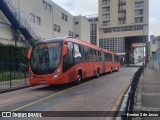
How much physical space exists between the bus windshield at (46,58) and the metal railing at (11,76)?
2137 millimetres

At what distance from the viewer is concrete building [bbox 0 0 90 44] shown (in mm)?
27875

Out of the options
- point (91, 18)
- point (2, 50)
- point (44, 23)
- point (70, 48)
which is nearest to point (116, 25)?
Answer: point (91, 18)

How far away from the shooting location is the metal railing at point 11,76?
52.6 feet

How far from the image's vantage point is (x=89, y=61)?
20766 millimetres

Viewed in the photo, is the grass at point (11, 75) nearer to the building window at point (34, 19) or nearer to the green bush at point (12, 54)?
the green bush at point (12, 54)

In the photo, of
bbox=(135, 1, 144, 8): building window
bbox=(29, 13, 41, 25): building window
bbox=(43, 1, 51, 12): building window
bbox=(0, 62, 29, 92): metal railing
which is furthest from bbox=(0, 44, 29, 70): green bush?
bbox=(135, 1, 144, 8): building window

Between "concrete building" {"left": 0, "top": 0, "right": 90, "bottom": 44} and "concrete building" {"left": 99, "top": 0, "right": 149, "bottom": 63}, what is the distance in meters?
33.1

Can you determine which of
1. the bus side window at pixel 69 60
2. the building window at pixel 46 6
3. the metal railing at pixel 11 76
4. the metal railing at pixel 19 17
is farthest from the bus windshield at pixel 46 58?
the building window at pixel 46 6

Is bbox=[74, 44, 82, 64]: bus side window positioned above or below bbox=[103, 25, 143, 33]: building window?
below

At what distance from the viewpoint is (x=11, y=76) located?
59.2 ft

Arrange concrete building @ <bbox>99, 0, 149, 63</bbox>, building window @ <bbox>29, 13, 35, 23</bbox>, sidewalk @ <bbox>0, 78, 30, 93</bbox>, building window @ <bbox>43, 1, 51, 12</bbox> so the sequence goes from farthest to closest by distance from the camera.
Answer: concrete building @ <bbox>99, 0, 149, 63</bbox> → building window @ <bbox>43, 1, 51, 12</bbox> → building window @ <bbox>29, 13, 35, 23</bbox> → sidewalk @ <bbox>0, 78, 30, 93</bbox>

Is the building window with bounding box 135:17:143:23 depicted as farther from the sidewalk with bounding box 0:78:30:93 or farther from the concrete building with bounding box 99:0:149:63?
the sidewalk with bounding box 0:78:30:93

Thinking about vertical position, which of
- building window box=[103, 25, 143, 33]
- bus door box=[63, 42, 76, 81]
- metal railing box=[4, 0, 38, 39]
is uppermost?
building window box=[103, 25, 143, 33]

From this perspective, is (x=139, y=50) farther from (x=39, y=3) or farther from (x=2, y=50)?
(x=2, y=50)
